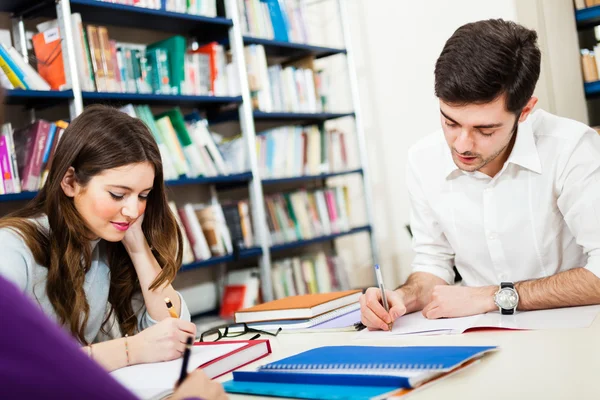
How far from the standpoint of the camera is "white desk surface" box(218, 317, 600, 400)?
0.86 m

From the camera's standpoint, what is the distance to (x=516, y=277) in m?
1.76

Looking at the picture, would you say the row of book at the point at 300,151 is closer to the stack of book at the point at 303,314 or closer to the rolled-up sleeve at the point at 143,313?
the rolled-up sleeve at the point at 143,313

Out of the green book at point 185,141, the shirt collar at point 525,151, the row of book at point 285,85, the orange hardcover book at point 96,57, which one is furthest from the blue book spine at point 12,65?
the shirt collar at point 525,151

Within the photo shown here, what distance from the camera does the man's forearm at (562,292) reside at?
55.1 inches

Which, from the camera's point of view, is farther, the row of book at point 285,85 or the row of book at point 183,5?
A: the row of book at point 285,85

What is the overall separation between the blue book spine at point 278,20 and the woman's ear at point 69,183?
2.32 metres

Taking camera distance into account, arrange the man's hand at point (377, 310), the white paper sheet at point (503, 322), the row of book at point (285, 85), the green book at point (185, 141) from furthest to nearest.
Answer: the row of book at point (285, 85)
the green book at point (185, 141)
the man's hand at point (377, 310)
the white paper sheet at point (503, 322)

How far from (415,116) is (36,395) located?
374cm

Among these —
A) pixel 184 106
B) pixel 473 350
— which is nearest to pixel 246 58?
pixel 184 106

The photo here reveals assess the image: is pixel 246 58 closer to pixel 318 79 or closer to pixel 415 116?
pixel 318 79

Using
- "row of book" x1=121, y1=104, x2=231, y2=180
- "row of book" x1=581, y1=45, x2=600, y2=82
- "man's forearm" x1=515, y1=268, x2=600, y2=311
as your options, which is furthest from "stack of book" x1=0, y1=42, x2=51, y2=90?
"row of book" x1=581, y1=45, x2=600, y2=82

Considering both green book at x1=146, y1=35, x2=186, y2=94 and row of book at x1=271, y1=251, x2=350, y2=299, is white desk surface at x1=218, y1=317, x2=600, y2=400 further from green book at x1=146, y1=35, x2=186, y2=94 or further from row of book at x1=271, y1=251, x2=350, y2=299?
row of book at x1=271, y1=251, x2=350, y2=299

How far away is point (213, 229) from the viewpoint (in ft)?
10.6

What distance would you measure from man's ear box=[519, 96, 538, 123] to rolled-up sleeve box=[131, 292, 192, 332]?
103 cm
